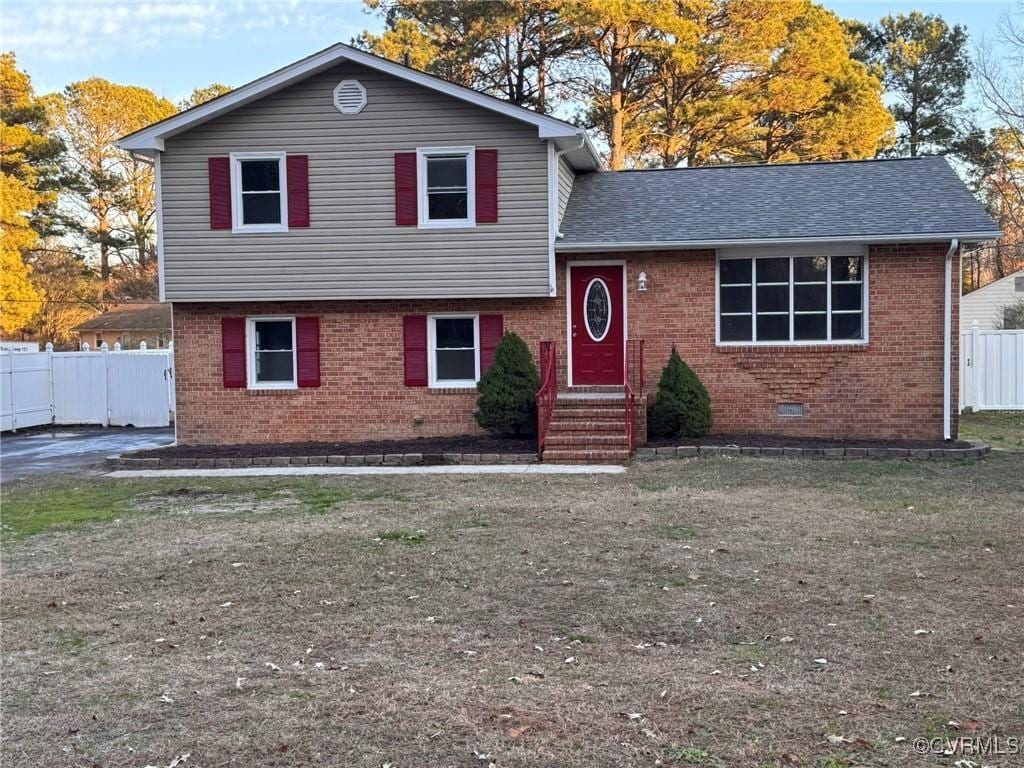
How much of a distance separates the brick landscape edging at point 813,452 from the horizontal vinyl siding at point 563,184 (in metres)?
4.52

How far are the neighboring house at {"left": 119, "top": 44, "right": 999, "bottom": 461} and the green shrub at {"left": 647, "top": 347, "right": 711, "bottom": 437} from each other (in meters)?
0.46

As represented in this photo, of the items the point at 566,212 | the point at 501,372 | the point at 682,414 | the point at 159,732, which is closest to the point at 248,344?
the point at 501,372

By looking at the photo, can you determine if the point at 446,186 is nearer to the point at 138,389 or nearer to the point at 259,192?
the point at 259,192

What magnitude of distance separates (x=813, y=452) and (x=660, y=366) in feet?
9.50

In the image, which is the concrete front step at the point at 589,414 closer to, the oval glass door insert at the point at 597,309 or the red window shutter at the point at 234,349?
the oval glass door insert at the point at 597,309

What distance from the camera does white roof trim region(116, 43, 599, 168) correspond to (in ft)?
46.5

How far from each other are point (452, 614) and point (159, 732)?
6.75 feet

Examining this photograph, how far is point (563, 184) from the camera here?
15867 mm

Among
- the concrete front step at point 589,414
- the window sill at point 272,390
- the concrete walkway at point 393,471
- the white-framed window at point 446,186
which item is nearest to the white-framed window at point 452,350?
the white-framed window at point 446,186

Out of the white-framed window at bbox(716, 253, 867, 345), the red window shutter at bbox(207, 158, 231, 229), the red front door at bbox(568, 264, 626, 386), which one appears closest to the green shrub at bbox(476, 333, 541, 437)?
the red front door at bbox(568, 264, 626, 386)

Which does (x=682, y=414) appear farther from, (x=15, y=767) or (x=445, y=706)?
(x=15, y=767)

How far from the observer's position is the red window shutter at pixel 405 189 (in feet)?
48.2

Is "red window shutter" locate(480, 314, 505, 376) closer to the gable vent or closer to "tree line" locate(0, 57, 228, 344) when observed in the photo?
the gable vent

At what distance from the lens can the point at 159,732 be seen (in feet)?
13.3
